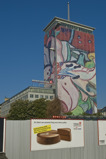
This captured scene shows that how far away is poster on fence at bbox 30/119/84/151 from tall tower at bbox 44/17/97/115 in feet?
312

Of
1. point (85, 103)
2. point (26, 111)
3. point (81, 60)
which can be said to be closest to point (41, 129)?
point (26, 111)

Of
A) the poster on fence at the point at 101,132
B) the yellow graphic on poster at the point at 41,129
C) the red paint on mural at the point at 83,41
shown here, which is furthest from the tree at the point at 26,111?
the red paint on mural at the point at 83,41

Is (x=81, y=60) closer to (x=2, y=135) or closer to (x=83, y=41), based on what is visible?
(x=83, y=41)

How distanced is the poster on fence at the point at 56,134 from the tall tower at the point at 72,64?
3738 inches

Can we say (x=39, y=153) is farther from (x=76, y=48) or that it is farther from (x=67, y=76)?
(x=76, y=48)

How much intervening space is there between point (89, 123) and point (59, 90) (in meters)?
95.1

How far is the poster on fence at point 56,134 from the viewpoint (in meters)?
16.7

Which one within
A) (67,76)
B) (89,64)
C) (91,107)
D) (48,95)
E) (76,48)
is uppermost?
(76,48)

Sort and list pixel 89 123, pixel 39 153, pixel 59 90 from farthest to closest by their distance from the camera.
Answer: pixel 59 90 → pixel 89 123 → pixel 39 153

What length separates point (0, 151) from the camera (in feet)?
60.6

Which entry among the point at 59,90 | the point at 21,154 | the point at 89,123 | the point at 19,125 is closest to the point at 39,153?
the point at 21,154

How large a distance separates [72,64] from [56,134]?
108m

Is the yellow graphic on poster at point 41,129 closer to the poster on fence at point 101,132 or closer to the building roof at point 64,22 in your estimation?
the poster on fence at point 101,132

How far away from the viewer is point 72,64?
124562 millimetres
